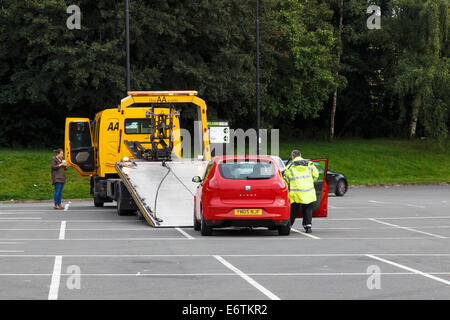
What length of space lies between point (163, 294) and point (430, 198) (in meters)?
24.4

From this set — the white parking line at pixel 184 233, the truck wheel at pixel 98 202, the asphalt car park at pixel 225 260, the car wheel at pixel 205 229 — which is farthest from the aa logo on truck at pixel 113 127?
the car wheel at pixel 205 229

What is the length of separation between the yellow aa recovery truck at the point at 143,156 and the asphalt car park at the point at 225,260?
2.45 feet

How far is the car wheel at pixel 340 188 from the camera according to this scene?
36.2 meters

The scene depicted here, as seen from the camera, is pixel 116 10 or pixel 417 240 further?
pixel 116 10

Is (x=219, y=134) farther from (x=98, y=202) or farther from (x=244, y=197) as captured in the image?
(x=244, y=197)

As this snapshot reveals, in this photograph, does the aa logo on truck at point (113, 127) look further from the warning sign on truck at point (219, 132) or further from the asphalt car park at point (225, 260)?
the warning sign on truck at point (219, 132)

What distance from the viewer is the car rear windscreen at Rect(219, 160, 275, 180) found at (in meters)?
18.8

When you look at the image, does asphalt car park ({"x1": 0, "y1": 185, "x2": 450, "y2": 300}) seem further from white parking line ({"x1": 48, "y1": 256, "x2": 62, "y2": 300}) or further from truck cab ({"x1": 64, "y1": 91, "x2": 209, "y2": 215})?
truck cab ({"x1": 64, "y1": 91, "x2": 209, "y2": 215})

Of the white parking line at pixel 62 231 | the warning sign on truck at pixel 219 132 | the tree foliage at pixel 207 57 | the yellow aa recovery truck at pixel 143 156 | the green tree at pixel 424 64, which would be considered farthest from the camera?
the green tree at pixel 424 64

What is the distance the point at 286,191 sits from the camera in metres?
18.9

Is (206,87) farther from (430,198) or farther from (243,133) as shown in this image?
(430,198)

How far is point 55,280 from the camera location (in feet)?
39.0
